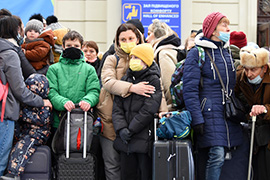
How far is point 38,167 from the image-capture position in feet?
14.8

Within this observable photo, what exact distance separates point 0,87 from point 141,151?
150 cm

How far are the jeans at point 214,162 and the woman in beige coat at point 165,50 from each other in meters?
0.70

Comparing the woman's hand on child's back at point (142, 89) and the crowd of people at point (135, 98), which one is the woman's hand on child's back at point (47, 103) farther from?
the woman's hand on child's back at point (142, 89)

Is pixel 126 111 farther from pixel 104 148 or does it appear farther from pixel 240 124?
pixel 240 124

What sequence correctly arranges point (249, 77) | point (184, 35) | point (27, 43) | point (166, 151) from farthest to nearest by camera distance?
point (184, 35), point (27, 43), point (249, 77), point (166, 151)

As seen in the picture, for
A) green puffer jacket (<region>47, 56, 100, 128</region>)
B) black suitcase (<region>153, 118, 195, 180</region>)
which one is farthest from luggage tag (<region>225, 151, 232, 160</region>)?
green puffer jacket (<region>47, 56, 100, 128</region>)

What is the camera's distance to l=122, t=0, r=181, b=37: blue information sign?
9000mm

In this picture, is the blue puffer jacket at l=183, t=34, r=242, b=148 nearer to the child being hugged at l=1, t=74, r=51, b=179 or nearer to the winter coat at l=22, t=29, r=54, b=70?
the child being hugged at l=1, t=74, r=51, b=179

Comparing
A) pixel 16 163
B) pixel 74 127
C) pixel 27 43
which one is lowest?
pixel 16 163

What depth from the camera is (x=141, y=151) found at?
4.44 metres

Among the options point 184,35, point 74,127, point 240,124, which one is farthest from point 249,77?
point 184,35

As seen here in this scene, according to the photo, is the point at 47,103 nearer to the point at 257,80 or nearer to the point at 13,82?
the point at 13,82

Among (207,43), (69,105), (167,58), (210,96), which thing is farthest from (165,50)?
(69,105)

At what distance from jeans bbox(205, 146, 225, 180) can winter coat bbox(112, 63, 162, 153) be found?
594 mm
